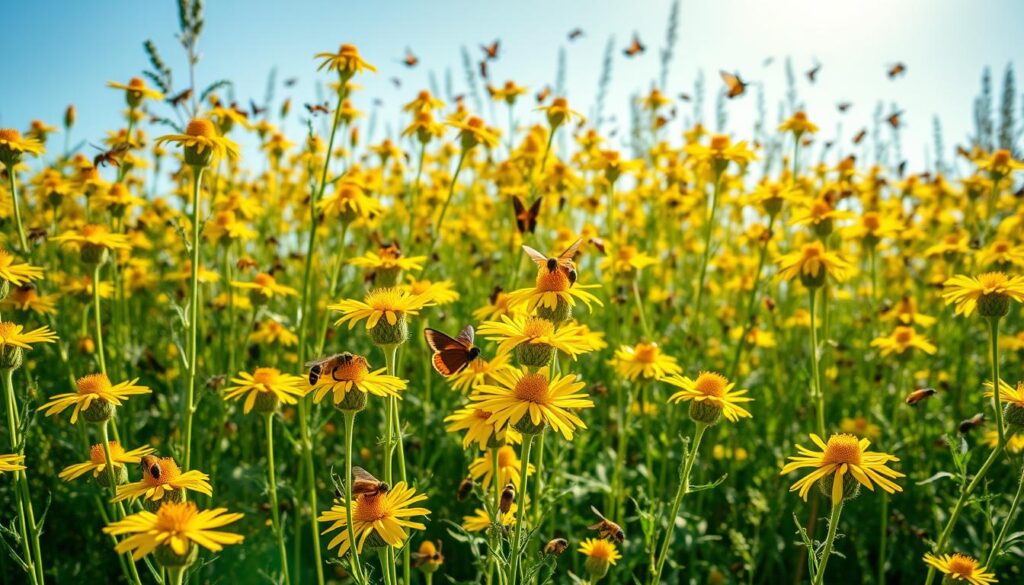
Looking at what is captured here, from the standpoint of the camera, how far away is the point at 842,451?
1.85m

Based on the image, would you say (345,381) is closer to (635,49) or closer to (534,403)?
(534,403)

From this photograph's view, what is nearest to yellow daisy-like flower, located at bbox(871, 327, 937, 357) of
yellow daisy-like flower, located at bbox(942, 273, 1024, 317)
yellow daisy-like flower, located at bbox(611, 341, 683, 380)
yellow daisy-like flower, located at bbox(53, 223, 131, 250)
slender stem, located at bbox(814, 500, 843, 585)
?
yellow daisy-like flower, located at bbox(942, 273, 1024, 317)

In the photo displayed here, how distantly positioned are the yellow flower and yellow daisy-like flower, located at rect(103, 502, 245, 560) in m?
0.27

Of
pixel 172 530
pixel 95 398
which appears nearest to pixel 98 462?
pixel 95 398

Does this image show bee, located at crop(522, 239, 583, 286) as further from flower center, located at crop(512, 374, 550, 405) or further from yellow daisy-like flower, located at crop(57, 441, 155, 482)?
yellow daisy-like flower, located at crop(57, 441, 155, 482)

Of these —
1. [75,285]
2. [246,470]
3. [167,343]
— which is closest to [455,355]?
[246,470]

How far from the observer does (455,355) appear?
1.76m

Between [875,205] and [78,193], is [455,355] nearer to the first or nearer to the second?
[78,193]

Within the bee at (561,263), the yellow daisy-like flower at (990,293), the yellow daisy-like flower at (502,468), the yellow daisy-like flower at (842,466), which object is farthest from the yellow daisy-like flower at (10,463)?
the yellow daisy-like flower at (990,293)

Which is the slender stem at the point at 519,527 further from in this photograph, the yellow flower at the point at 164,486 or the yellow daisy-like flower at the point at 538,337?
the yellow flower at the point at 164,486

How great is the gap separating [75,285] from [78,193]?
73cm

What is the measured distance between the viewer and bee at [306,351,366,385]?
66.5 inches

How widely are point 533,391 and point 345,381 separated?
478 millimetres

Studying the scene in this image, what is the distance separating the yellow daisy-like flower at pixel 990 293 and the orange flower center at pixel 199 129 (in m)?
2.71
